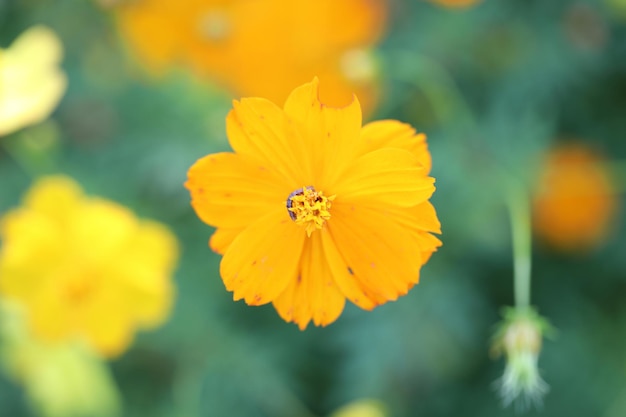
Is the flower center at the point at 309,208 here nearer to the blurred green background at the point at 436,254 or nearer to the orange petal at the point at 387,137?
the orange petal at the point at 387,137

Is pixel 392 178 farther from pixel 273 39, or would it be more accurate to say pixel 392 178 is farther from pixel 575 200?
pixel 575 200

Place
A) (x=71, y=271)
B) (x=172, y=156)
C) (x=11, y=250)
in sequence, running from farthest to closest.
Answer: (x=172, y=156)
(x=71, y=271)
(x=11, y=250)

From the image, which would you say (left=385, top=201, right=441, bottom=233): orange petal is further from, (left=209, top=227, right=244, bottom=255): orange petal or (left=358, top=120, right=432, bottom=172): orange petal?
(left=209, top=227, right=244, bottom=255): orange petal

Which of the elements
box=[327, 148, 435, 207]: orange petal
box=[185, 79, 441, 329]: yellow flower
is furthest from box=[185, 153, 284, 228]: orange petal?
box=[327, 148, 435, 207]: orange petal

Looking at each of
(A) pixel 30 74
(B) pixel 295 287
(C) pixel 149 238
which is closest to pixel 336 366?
(C) pixel 149 238

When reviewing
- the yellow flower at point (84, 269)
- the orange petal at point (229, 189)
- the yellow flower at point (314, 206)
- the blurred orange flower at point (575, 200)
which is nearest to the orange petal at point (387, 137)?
the yellow flower at point (314, 206)

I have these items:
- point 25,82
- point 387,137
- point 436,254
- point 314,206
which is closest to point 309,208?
point 314,206

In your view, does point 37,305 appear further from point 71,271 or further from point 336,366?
point 336,366
